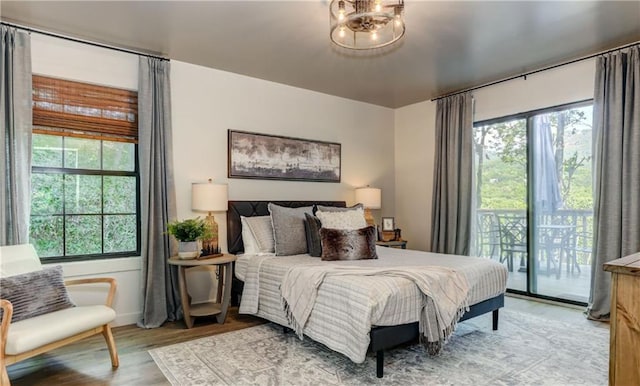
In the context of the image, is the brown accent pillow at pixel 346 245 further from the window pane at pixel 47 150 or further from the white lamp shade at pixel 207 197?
the window pane at pixel 47 150

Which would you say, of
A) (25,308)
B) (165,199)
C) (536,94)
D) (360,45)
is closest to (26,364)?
(25,308)

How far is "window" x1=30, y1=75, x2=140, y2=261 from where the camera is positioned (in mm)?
3309

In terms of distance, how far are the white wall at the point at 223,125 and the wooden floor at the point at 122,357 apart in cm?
46

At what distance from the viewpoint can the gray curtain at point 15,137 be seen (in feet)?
9.64

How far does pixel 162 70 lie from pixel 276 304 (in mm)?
2580

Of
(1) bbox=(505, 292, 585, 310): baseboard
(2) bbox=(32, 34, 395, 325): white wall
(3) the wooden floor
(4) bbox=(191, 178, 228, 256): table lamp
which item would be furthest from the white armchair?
(1) bbox=(505, 292, 585, 310): baseboard

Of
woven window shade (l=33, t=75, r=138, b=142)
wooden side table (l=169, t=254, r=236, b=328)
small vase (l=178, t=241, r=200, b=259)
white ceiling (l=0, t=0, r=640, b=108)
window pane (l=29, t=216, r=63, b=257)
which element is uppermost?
white ceiling (l=0, t=0, r=640, b=108)

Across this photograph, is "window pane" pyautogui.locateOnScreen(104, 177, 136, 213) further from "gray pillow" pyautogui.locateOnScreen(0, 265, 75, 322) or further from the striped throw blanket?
the striped throw blanket

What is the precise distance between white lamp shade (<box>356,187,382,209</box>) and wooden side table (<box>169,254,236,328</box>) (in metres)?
2.15

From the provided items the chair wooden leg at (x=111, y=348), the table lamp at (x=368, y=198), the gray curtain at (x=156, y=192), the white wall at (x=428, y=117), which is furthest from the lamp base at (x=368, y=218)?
the chair wooden leg at (x=111, y=348)

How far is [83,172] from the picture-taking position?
11.6 feet

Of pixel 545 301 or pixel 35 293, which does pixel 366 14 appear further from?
pixel 545 301

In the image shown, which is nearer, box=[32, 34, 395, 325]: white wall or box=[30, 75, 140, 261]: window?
box=[30, 75, 140, 261]: window

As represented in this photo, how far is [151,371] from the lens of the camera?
Result: 2.56 m
